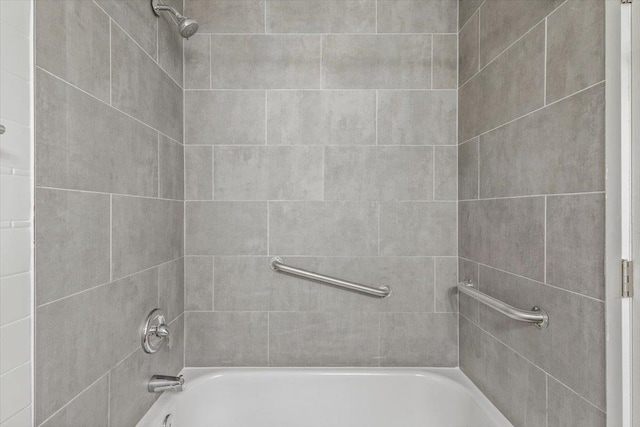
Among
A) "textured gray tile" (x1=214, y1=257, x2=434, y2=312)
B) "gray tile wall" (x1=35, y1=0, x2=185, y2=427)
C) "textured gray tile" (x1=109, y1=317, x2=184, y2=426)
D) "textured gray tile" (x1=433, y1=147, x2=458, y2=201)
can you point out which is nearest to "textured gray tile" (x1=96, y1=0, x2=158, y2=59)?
"gray tile wall" (x1=35, y1=0, x2=185, y2=427)

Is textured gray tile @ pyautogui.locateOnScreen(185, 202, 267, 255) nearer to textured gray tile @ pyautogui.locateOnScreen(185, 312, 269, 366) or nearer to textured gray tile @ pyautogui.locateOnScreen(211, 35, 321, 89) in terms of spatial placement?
textured gray tile @ pyautogui.locateOnScreen(185, 312, 269, 366)

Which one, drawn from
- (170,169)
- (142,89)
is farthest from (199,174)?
(142,89)

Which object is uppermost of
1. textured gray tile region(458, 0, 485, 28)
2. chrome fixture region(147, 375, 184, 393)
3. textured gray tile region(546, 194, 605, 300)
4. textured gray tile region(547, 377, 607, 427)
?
textured gray tile region(458, 0, 485, 28)

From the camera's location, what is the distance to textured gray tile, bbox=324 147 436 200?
1.70 meters

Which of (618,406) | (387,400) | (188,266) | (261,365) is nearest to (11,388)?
(188,266)

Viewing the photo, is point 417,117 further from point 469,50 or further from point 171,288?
point 171,288

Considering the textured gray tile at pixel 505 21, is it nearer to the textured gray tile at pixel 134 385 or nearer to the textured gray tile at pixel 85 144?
the textured gray tile at pixel 85 144

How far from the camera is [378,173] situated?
67.1 inches

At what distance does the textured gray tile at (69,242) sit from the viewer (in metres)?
0.79

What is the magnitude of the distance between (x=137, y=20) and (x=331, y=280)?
1.24 meters

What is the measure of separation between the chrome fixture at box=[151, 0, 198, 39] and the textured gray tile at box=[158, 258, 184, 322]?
89cm

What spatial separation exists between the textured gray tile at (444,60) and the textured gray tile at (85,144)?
1295mm

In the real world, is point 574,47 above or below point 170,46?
below

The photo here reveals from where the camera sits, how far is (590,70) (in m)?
0.89
